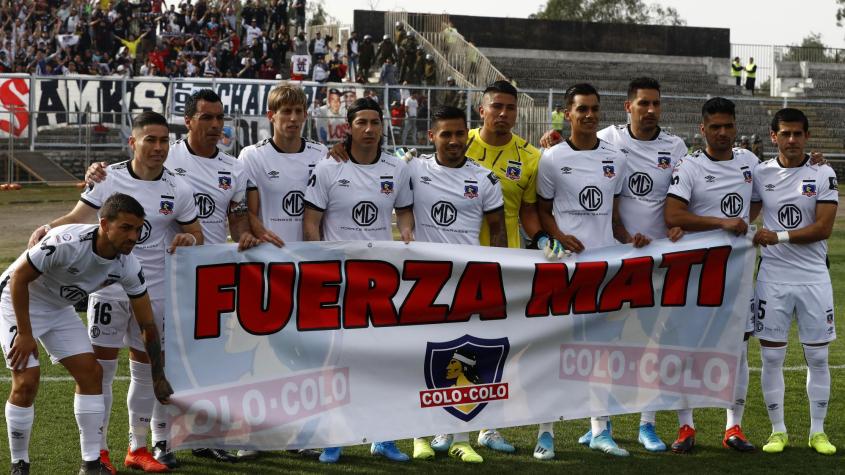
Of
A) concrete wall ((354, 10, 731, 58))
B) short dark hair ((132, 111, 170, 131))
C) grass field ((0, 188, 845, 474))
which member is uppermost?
concrete wall ((354, 10, 731, 58))

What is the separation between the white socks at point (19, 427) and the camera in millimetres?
6324

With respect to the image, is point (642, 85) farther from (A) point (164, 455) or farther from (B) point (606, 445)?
(A) point (164, 455)

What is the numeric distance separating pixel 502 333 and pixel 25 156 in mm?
20892

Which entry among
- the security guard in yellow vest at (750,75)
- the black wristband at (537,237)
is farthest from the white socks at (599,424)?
the security guard in yellow vest at (750,75)

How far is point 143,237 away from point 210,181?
1.94ft

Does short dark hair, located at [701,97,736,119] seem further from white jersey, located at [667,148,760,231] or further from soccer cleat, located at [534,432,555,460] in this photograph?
soccer cleat, located at [534,432,555,460]

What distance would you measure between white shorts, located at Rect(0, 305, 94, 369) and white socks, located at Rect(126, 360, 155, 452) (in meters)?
0.58

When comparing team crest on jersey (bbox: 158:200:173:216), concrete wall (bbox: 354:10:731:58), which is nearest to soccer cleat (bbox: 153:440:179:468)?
team crest on jersey (bbox: 158:200:173:216)

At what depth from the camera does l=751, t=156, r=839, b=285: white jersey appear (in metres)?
7.37

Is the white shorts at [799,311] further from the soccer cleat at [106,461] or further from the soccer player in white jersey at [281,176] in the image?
the soccer cleat at [106,461]

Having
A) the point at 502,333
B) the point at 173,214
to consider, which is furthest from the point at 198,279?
the point at 502,333

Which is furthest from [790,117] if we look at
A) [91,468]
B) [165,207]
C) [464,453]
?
[91,468]

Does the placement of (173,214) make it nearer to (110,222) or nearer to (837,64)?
(110,222)

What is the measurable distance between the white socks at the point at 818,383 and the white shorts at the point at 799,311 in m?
0.08
